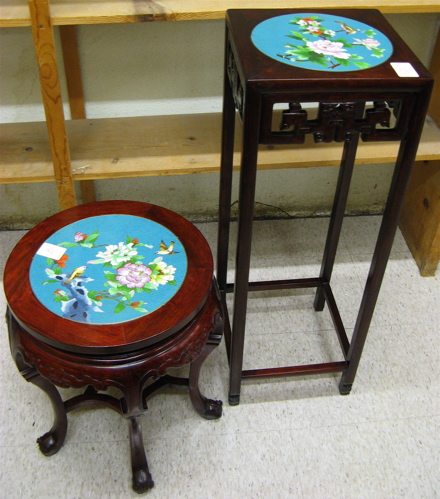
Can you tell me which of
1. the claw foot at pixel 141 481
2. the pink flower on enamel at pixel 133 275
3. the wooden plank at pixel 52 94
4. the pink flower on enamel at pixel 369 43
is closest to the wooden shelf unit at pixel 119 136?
the wooden plank at pixel 52 94

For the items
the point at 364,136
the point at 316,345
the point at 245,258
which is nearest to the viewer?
the point at 364,136

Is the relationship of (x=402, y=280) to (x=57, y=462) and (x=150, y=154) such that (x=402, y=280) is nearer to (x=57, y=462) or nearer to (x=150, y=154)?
(x=150, y=154)

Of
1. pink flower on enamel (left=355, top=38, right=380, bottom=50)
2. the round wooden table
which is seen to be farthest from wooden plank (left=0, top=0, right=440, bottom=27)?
the round wooden table

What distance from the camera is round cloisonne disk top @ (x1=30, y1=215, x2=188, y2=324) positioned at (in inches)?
50.9

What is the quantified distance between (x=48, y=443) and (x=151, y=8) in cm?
115

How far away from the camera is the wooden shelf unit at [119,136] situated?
Answer: 4.77 ft

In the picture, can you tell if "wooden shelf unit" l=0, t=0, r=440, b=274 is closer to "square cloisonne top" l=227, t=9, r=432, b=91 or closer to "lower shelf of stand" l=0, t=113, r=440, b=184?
"lower shelf of stand" l=0, t=113, r=440, b=184

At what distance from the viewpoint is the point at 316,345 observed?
74.6 inches

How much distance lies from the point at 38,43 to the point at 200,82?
666 mm

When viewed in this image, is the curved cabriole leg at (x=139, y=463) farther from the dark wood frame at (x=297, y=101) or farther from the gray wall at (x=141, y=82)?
the gray wall at (x=141, y=82)

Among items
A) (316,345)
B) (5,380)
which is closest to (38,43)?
(5,380)

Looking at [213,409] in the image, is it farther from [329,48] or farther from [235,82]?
[329,48]

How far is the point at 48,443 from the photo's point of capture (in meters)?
1.57

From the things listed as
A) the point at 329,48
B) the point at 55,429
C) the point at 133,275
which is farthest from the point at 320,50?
the point at 55,429
